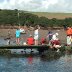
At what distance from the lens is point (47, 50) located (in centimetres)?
3725

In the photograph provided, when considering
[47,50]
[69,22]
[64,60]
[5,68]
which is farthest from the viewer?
[69,22]

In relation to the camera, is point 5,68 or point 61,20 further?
point 61,20

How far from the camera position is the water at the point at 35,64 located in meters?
29.0

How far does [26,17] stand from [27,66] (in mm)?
107636

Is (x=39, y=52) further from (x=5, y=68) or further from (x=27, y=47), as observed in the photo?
(x=5, y=68)

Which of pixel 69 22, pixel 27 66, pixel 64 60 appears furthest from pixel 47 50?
pixel 69 22

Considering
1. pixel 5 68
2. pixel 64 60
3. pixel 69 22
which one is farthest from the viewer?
pixel 69 22

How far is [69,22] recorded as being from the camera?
131m

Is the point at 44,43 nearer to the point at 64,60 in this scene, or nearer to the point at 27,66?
the point at 64,60

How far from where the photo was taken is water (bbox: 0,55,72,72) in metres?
29.0

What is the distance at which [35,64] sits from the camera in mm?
31875

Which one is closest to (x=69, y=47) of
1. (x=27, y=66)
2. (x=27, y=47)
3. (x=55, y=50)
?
(x=55, y=50)

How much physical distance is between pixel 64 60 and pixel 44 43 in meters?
5.09

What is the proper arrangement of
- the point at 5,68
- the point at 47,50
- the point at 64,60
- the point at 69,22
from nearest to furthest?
the point at 5,68 < the point at 64,60 < the point at 47,50 < the point at 69,22
